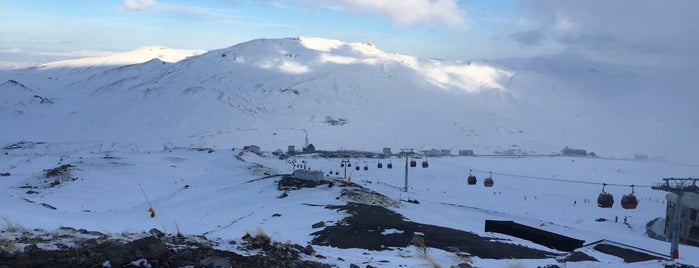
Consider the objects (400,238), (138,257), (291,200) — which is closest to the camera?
(138,257)

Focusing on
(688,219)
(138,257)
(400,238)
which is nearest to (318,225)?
(400,238)

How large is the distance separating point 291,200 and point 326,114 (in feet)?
404

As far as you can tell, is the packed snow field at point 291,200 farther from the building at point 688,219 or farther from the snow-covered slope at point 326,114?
the snow-covered slope at point 326,114

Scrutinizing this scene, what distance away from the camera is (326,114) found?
158 m

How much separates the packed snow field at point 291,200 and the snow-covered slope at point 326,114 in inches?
1763

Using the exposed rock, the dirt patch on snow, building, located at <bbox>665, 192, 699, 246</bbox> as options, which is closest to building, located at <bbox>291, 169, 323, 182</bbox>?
the dirt patch on snow

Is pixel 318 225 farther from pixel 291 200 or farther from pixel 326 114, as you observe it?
pixel 326 114

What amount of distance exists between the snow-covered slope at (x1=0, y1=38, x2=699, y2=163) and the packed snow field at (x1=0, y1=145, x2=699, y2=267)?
44779mm

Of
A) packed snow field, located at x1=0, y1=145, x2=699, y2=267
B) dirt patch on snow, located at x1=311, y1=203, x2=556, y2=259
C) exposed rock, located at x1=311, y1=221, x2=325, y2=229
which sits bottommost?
packed snow field, located at x1=0, y1=145, x2=699, y2=267

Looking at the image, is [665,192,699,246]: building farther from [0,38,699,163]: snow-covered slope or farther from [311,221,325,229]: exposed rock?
[0,38,699,163]: snow-covered slope

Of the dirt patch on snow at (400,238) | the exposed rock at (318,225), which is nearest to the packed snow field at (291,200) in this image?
the exposed rock at (318,225)

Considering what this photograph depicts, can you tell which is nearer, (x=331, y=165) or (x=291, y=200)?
(x=291, y=200)

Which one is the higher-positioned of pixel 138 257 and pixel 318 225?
pixel 138 257

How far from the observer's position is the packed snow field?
22250mm
